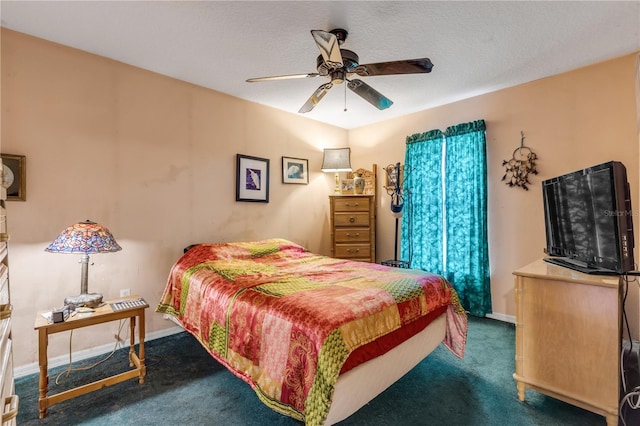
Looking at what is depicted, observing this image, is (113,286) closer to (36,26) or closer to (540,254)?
(36,26)

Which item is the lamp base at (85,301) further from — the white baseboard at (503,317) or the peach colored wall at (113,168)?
the white baseboard at (503,317)

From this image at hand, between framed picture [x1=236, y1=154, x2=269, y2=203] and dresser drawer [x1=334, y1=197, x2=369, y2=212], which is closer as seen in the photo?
framed picture [x1=236, y1=154, x2=269, y2=203]

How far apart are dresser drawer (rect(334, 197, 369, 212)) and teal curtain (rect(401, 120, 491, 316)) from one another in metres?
0.62

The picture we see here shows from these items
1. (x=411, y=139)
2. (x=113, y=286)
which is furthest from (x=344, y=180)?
(x=113, y=286)

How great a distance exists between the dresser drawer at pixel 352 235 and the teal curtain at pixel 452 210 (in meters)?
0.57

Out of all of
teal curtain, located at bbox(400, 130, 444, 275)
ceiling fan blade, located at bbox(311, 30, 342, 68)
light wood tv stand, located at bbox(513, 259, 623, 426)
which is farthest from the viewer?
teal curtain, located at bbox(400, 130, 444, 275)

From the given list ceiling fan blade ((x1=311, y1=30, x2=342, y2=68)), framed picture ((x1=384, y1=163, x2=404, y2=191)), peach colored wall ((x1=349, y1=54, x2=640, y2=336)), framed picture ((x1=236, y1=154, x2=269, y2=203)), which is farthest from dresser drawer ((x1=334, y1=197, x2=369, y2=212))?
ceiling fan blade ((x1=311, y1=30, x2=342, y2=68))

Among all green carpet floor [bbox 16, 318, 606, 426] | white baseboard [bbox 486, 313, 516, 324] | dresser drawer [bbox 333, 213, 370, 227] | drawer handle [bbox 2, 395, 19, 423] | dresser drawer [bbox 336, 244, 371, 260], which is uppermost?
dresser drawer [bbox 333, 213, 370, 227]

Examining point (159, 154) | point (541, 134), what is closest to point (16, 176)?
point (159, 154)

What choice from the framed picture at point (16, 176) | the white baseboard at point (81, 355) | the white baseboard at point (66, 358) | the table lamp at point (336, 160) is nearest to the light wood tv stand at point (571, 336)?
the white baseboard at point (81, 355)

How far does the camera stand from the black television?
67.7 inches

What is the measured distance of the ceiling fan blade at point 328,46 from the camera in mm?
1797

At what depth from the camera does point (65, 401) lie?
6.49ft

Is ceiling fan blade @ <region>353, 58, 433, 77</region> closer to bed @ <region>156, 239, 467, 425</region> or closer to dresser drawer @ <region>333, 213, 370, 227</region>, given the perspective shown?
bed @ <region>156, 239, 467, 425</region>
